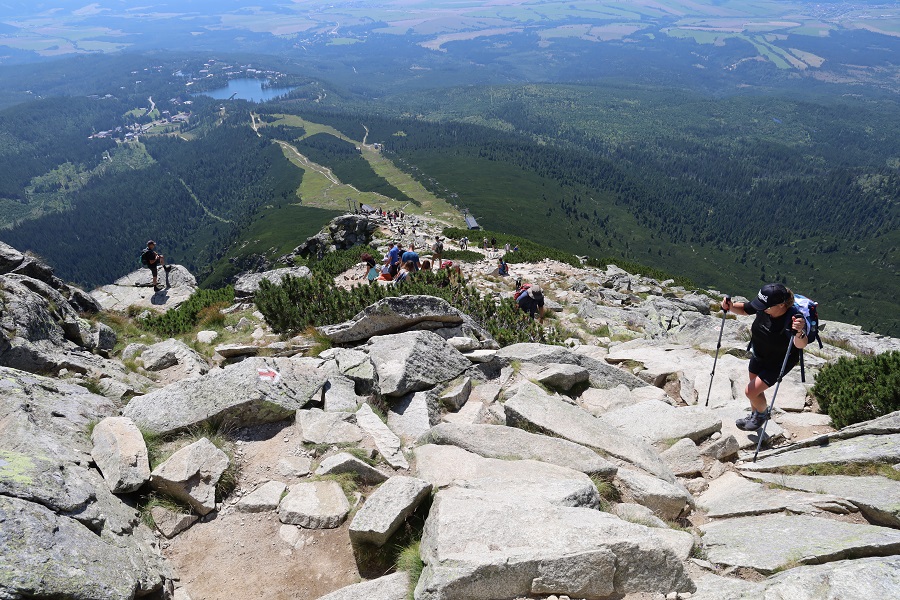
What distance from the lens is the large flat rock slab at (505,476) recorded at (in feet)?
19.1

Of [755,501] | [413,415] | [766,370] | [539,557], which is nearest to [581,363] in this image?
[766,370]

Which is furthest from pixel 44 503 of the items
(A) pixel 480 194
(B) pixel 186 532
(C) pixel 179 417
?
(A) pixel 480 194

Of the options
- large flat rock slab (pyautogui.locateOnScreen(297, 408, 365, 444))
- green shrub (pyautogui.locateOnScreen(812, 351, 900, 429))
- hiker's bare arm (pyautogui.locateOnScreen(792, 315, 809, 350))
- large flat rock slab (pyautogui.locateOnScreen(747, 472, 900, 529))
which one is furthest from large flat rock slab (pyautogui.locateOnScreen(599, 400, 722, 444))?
large flat rock slab (pyautogui.locateOnScreen(297, 408, 365, 444))

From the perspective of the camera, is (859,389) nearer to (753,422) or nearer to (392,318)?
(753,422)

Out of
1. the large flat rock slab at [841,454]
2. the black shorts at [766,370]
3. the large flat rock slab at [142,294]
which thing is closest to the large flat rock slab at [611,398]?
the black shorts at [766,370]

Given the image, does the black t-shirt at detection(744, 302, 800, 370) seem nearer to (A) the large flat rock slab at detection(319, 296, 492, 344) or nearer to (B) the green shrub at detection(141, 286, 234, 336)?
(A) the large flat rock slab at detection(319, 296, 492, 344)

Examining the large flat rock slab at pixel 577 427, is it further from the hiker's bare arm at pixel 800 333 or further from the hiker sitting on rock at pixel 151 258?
the hiker sitting on rock at pixel 151 258

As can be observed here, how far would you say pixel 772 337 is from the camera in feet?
29.8

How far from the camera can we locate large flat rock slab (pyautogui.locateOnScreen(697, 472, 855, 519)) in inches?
243

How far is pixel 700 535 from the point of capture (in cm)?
613

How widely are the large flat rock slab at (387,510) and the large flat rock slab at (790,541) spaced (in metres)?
3.44

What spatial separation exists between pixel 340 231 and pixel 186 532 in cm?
4805

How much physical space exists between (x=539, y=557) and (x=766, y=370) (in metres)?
7.14

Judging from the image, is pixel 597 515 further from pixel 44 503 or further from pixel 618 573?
pixel 44 503
